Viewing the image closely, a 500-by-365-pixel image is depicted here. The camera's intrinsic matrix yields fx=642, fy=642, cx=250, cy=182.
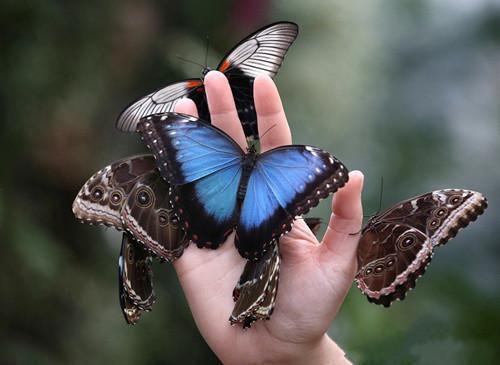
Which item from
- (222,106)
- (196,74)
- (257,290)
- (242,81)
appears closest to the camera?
(257,290)

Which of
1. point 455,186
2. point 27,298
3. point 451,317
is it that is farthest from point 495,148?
point 27,298

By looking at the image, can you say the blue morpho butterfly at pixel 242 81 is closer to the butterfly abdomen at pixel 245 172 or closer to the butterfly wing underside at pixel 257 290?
the butterfly abdomen at pixel 245 172

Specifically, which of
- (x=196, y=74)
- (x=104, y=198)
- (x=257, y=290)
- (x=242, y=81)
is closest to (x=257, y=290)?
(x=257, y=290)

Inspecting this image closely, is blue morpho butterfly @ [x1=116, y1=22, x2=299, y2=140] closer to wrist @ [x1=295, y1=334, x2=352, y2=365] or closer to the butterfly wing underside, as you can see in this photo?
the butterfly wing underside

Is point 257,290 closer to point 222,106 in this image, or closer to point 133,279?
point 133,279

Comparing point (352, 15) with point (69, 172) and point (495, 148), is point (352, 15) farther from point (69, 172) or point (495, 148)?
point (69, 172)

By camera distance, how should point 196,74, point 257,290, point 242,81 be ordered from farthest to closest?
point 196,74 → point 242,81 → point 257,290
